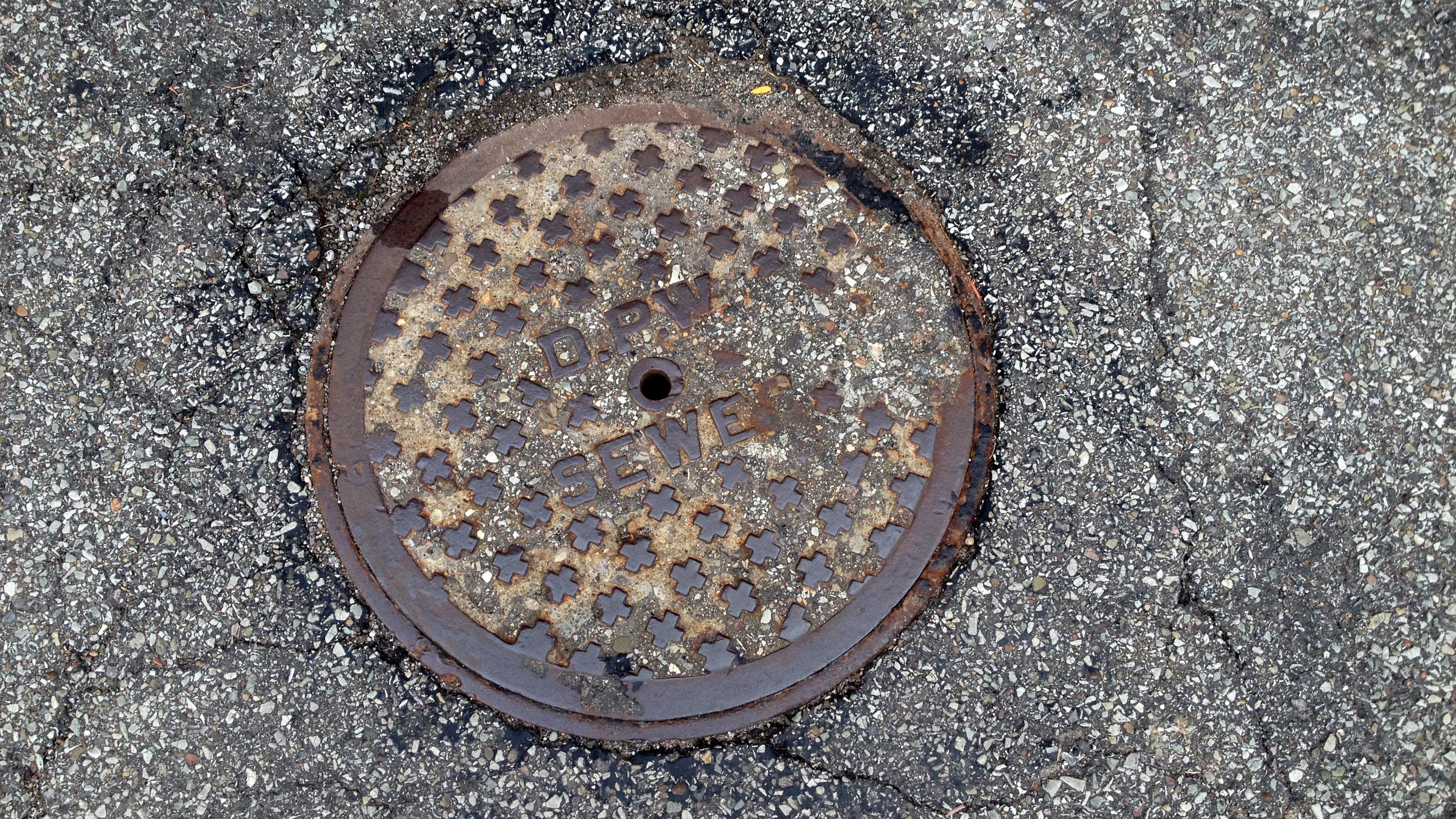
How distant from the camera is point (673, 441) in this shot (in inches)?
92.4

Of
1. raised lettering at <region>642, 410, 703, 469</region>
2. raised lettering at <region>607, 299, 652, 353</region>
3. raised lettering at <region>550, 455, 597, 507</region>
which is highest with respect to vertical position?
raised lettering at <region>607, 299, 652, 353</region>

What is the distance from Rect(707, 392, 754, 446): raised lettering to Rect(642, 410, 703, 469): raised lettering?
2.8 inches

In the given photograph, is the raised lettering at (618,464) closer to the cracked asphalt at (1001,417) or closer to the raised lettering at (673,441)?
the raised lettering at (673,441)

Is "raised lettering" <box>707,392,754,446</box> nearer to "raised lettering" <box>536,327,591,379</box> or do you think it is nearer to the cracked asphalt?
"raised lettering" <box>536,327,591,379</box>

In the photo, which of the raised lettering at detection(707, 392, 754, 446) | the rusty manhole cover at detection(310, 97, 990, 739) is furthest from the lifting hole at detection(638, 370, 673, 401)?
the raised lettering at detection(707, 392, 754, 446)

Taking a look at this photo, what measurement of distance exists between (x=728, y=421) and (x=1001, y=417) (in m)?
0.78

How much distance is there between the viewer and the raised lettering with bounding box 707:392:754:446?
236cm

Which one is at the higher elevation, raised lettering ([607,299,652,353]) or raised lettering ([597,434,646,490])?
raised lettering ([607,299,652,353])

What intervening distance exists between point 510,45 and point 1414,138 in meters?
2.65

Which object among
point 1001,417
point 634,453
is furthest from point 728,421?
point 1001,417

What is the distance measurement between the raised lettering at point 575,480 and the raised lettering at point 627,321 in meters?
0.33

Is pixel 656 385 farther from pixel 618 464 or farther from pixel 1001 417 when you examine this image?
pixel 1001 417

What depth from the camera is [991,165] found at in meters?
2.46

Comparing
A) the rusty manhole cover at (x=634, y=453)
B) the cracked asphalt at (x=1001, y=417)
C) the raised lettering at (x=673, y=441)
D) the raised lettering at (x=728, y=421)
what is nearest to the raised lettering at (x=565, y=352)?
the rusty manhole cover at (x=634, y=453)
